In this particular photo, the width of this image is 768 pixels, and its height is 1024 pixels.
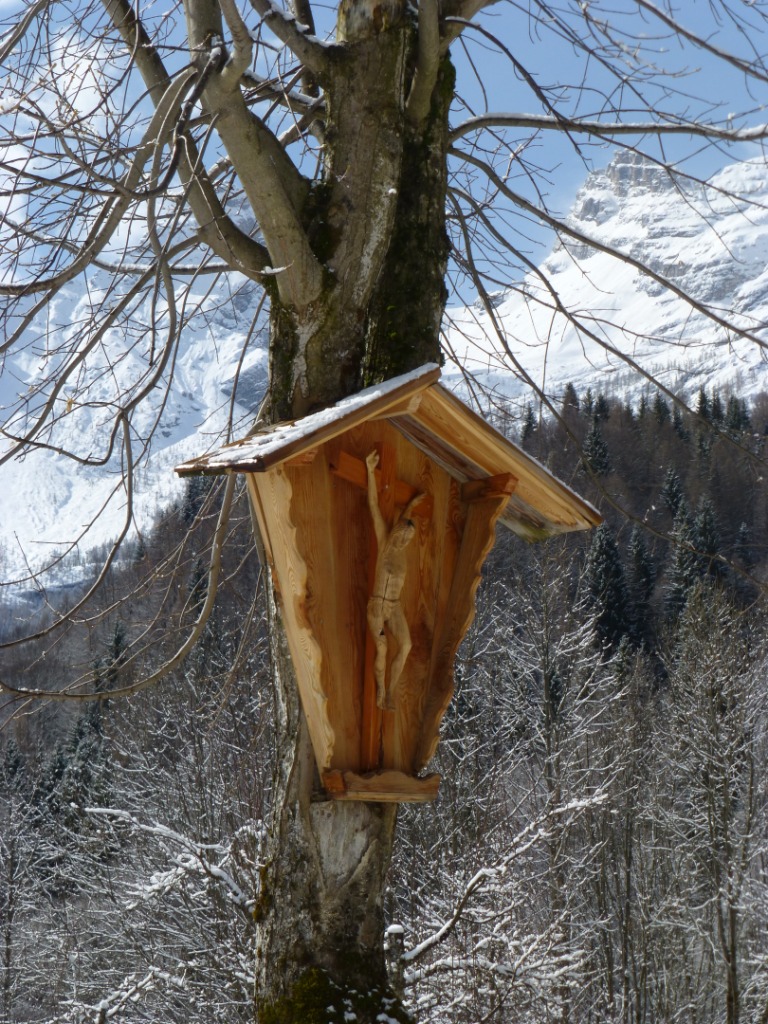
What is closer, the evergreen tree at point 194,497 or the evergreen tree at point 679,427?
the evergreen tree at point 194,497

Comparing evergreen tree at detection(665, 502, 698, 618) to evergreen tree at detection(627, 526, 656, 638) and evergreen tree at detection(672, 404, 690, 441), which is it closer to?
evergreen tree at detection(627, 526, 656, 638)

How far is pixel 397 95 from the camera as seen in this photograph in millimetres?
3324

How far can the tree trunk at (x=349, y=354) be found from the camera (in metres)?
2.94

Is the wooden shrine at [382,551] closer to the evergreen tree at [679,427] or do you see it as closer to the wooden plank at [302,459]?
the wooden plank at [302,459]

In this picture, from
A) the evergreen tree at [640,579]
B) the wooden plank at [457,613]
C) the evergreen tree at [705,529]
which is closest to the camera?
the wooden plank at [457,613]

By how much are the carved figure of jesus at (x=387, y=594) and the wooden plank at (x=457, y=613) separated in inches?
6.8

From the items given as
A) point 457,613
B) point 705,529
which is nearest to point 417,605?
point 457,613

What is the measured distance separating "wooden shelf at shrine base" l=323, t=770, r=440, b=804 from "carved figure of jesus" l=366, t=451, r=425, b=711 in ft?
0.65

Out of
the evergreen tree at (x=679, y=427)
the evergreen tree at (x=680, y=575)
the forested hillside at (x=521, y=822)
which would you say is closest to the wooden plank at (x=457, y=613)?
the forested hillside at (x=521, y=822)

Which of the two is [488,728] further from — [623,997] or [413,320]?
[413,320]

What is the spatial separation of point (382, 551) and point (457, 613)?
35cm

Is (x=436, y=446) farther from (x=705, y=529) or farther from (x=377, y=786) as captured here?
(x=705, y=529)

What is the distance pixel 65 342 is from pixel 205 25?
1.17m

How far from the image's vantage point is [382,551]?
119 inches
